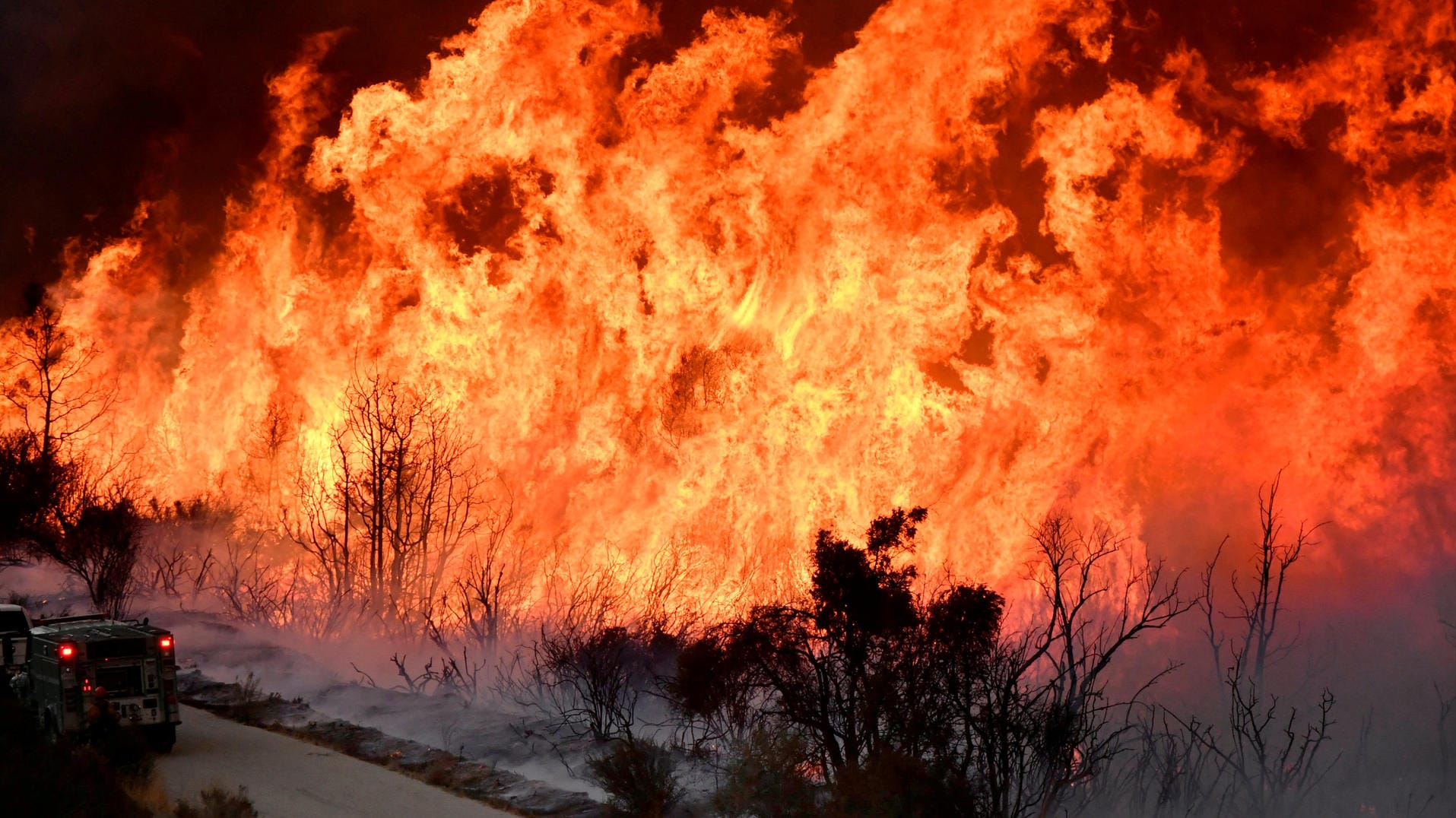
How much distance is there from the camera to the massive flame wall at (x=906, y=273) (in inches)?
1033

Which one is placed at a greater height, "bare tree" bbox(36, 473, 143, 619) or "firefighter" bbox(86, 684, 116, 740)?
"bare tree" bbox(36, 473, 143, 619)

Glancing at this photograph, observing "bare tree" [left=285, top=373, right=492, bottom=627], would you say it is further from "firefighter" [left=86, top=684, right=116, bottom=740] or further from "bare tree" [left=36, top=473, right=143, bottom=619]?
"firefighter" [left=86, top=684, right=116, bottom=740]

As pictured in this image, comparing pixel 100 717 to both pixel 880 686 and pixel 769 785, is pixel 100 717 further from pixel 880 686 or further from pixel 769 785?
pixel 880 686

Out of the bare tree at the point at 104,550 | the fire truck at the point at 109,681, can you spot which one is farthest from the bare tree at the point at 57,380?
the fire truck at the point at 109,681

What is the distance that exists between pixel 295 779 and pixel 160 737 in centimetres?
210

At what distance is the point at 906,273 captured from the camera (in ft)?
93.0

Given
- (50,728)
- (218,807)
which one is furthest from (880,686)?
(50,728)

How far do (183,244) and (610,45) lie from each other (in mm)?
15312

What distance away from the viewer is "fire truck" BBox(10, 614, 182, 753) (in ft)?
54.5

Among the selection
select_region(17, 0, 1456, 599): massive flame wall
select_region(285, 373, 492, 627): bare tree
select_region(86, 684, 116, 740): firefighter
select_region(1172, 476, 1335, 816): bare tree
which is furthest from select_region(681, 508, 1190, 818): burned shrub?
select_region(285, 373, 492, 627): bare tree

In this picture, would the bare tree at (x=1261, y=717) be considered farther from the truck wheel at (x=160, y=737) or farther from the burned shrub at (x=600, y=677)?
the truck wheel at (x=160, y=737)

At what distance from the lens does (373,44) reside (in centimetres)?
3438

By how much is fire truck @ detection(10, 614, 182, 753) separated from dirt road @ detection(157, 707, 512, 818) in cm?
70

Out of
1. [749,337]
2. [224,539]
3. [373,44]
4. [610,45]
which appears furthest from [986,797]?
[373,44]
